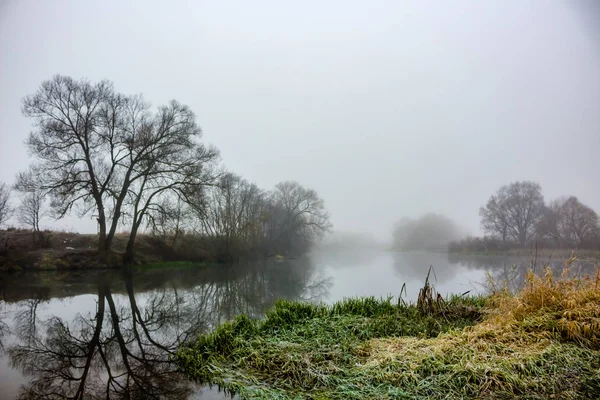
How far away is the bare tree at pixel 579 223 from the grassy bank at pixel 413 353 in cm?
1182

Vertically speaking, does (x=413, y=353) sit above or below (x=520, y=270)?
above

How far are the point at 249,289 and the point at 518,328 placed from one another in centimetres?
611

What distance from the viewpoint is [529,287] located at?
4246 millimetres

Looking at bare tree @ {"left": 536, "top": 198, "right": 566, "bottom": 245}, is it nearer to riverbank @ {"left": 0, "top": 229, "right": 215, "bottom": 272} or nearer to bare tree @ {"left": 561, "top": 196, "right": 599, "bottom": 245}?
bare tree @ {"left": 561, "top": 196, "right": 599, "bottom": 245}

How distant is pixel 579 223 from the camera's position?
555 inches

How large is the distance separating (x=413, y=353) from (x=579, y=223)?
15.6 m

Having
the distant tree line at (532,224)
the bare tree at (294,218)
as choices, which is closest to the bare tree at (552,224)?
the distant tree line at (532,224)

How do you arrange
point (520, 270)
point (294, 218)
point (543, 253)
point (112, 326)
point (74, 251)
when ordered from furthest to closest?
point (294, 218) < point (543, 253) < point (74, 251) < point (520, 270) < point (112, 326)

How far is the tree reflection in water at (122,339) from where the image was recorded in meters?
2.73

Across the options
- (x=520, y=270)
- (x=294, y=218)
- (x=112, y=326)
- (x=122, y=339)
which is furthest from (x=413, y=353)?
(x=294, y=218)

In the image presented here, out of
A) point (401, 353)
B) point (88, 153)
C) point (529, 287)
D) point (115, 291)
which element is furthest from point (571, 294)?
point (88, 153)

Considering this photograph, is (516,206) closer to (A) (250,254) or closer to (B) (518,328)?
(A) (250,254)

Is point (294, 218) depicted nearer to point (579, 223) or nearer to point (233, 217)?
point (233, 217)

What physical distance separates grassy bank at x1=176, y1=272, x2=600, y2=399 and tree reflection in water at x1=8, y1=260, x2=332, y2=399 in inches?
16.4
